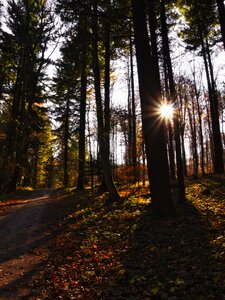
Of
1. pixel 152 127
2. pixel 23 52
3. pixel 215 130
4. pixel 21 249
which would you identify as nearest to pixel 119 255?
pixel 21 249

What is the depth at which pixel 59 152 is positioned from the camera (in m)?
37.0

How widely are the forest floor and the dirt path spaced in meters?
0.02

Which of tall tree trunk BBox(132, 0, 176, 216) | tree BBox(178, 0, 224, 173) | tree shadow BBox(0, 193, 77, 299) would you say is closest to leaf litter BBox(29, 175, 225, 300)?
tree shadow BBox(0, 193, 77, 299)

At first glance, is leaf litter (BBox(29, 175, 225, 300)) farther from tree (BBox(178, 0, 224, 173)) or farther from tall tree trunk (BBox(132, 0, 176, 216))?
tree (BBox(178, 0, 224, 173))

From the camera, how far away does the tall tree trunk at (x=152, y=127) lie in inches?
365

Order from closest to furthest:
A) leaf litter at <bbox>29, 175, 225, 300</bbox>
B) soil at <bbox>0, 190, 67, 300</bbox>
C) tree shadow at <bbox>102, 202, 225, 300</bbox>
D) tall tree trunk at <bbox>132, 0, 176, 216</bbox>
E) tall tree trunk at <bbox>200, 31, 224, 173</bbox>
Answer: tree shadow at <bbox>102, 202, 225, 300</bbox> < leaf litter at <bbox>29, 175, 225, 300</bbox> < soil at <bbox>0, 190, 67, 300</bbox> < tall tree trunk at <bbox>132, 0, 176, 216</bbox> < tall tree trunk at <bbox>200, 31, 224, 173</bbox>

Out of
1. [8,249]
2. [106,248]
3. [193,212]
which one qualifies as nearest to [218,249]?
[106,248]

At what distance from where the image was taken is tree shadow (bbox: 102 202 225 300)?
477 cm

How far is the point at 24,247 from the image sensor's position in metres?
8.17


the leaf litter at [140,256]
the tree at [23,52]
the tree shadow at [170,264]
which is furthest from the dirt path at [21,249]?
the tree at [23,52]

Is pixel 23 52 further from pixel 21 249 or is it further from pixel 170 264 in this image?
pixel 170 264

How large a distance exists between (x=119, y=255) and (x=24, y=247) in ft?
10.3

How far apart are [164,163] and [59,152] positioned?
1149 inches

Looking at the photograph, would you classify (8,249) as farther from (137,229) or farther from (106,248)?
(137,229)
